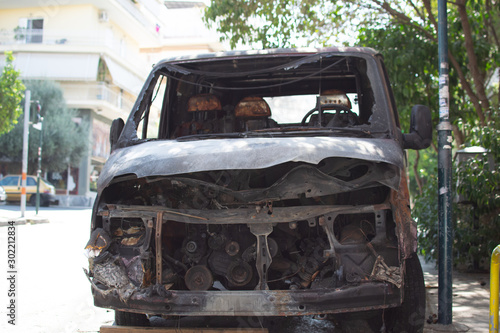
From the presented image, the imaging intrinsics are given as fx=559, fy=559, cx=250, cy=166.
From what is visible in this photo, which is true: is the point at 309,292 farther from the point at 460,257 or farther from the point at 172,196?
the point at 460,257

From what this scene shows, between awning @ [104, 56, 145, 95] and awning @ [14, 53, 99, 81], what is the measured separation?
1.20m

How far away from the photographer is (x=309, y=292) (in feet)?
11.7

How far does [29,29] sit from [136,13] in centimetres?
719

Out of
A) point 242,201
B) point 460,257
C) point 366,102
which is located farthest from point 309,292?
point 460,257

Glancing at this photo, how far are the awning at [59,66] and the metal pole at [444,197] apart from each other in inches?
1245

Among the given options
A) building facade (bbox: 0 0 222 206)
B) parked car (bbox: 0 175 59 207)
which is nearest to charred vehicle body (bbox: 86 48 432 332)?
parked car (bbox: 0 175 59 207)

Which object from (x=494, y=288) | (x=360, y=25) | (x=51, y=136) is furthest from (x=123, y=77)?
(x=494, y=288)

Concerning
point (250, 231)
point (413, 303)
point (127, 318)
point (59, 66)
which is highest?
point (59, 66)

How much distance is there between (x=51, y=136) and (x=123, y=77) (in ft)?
22.8

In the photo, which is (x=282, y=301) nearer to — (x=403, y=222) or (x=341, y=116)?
(x=403, y=222)

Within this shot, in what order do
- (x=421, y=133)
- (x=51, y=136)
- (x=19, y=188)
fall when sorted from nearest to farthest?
(x=421, y=133)
(x=19, y=188)
(x=51, y=136)

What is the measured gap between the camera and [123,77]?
1486 inches

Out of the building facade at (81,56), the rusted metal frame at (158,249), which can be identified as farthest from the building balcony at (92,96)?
the rusted metal frame at (158,249)

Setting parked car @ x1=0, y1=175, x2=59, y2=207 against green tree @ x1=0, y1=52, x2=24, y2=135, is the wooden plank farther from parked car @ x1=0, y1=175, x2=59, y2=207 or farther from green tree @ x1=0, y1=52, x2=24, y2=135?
parked car @ x1=0, y1=175, x2=59, y2=207
